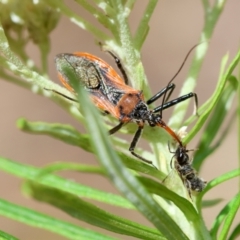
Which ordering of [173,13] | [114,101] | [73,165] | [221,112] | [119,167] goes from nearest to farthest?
[119,167] → [73,165] → [221,112] → [114,101] → [173,13]

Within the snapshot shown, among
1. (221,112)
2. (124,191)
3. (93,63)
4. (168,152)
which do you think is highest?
(93,63)

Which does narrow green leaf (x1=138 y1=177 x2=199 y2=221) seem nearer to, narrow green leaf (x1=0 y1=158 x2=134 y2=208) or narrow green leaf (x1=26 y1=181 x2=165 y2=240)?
narrow green leaf (x1=26 y1=181 x2=165 y2=240)

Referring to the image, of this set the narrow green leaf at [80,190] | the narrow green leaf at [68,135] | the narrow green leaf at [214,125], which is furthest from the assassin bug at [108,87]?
the narrow green leaf at [68,135]

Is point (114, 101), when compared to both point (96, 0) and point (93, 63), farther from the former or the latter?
point (96, 0)

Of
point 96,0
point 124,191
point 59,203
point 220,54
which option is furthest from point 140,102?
point 220,54

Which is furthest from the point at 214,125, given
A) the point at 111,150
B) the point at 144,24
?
the point at 111,150

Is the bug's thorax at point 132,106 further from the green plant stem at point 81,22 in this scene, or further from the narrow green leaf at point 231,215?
the narrow green leaf at point 231,215

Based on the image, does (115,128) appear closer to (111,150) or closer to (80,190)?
(80,190)
